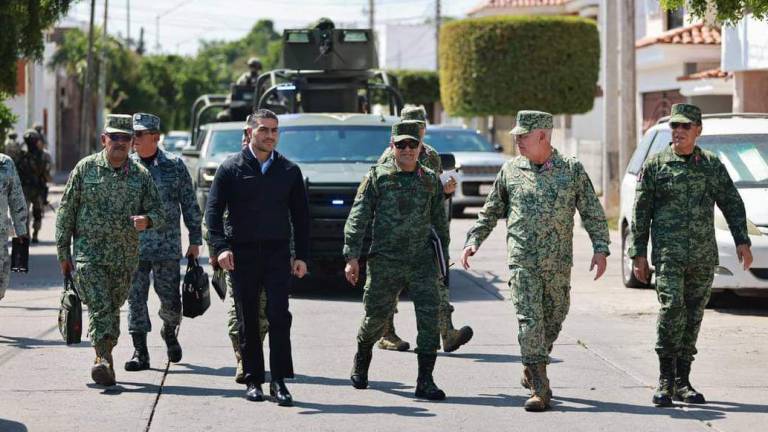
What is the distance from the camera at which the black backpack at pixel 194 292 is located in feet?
32.9

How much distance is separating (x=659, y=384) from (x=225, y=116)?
60.9 feet

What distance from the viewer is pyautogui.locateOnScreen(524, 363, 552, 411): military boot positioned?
8.80m

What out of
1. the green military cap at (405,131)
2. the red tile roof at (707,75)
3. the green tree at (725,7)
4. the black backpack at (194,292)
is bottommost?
the black backpack at (194,292)

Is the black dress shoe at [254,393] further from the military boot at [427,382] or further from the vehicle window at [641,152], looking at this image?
the vehicle window at [641,152]

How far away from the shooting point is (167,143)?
55.2m

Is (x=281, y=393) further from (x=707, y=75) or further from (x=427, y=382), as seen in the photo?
(x=707, y=75)

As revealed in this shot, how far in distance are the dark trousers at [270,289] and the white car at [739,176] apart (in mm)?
5167

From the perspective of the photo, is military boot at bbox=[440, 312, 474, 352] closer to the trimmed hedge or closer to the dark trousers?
the dark trousers

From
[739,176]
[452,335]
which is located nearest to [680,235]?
[452,335]

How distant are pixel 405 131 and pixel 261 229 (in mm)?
1144

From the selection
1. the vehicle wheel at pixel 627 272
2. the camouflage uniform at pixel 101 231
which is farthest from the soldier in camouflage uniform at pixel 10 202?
the vehicle wheel at pixel 627 272

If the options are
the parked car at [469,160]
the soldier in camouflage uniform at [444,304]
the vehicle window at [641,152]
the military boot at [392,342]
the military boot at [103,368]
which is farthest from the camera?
the parked car at [469,160]

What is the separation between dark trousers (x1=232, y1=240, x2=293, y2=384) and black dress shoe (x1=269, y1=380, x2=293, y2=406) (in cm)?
5

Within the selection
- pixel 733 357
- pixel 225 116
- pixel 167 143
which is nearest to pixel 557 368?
pixel 733 357
